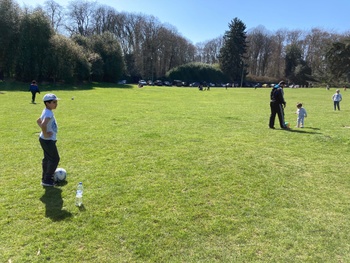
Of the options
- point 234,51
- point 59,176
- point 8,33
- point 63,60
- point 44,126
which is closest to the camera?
point 44,126

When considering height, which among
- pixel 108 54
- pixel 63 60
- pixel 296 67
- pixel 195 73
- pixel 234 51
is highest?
pixel 234 51

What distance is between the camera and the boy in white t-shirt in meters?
4.72

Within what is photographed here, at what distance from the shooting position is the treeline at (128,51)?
3653 centimetres

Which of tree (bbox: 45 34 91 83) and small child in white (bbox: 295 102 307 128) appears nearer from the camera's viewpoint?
small child in white (bbox: 295 102 307 128)

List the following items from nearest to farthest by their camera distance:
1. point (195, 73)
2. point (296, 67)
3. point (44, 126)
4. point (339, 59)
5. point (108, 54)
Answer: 1. point (44, 126)
2. point (108, 54)
3. point (339, 59)
4. point (195, 73)
5. point (296, 67)

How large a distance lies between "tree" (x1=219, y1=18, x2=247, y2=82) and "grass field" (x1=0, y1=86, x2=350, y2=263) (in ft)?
238

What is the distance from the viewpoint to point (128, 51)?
8294 cm

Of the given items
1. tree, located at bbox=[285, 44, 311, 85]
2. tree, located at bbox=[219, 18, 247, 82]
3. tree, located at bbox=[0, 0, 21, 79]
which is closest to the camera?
tree, located at bbox=[0, 0, 21, 79]

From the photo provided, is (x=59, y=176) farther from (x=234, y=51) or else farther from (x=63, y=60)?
(x=234, y=51)

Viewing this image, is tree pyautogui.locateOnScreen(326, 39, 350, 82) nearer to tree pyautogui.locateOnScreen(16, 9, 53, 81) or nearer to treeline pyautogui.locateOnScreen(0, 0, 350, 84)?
treeline pyautogui.locateOnScreen(0, 0, 350, 84)

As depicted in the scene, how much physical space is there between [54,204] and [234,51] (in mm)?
77832

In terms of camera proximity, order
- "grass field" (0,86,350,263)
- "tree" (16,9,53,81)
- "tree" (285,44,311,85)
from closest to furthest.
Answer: "grass field" (0,86,350,263)
"tree" (16,9,53,81)
"tree" (285,44,311,85)

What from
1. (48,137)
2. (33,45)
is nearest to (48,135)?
(48,137)

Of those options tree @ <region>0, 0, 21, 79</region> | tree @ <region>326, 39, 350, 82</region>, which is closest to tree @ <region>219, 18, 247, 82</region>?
tree @ <region>326, 39, 350, 82</region>
